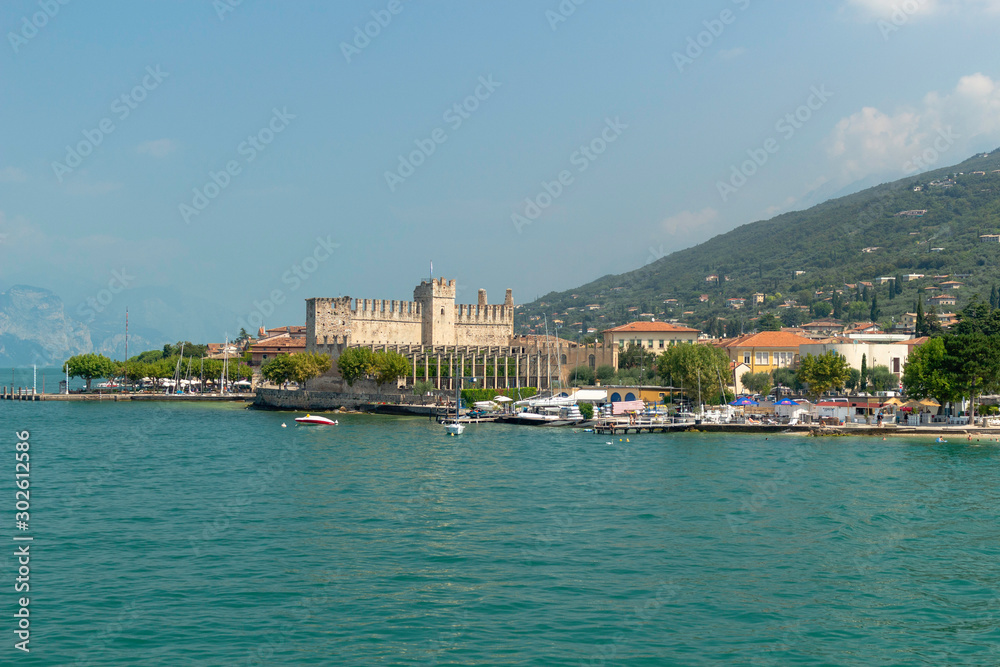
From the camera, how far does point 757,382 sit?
2349 inches

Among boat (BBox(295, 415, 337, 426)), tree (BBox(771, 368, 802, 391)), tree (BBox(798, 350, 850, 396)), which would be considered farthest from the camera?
tree (BBox(771, 368, 802, 391))

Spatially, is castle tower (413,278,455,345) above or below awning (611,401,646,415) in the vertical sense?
above

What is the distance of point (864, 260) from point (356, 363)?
124234mm

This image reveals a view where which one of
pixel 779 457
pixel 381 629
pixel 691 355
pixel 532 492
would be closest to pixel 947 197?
pixel 691 355

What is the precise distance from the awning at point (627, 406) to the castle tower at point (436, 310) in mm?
19253

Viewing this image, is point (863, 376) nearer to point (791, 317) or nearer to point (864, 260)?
point (791, 317)

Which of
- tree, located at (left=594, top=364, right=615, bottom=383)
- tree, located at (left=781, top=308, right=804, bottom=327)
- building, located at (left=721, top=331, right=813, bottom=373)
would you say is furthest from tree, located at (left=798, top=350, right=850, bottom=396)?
tree, located at (left=781, top=308, right=804, bottom=327)

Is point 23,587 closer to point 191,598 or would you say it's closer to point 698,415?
point 191,598

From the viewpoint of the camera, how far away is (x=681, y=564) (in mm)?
16719

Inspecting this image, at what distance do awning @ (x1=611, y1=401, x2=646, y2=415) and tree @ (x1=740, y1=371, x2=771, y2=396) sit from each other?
11.8 m

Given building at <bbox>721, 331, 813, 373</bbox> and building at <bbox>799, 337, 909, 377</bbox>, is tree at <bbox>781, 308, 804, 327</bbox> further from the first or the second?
building at <bbox>799, 337, 909, 377</bbox>

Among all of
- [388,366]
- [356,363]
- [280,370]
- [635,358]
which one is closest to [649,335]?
[635,358]

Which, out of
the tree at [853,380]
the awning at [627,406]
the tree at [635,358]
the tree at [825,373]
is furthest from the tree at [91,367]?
the tree at [853,380]

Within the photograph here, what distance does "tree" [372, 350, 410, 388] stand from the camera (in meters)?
55.9
